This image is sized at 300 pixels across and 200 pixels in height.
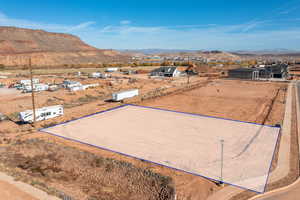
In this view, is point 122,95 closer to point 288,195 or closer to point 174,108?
point 174,108

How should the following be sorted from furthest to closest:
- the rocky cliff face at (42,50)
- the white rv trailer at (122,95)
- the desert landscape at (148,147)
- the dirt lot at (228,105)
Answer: the rocky cliff face at (42,50) → the white rv trailer at (122,95) → the dirt lot at (228,105) → the desert landscape at (148,147)

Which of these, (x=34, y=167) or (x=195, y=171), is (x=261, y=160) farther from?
(x=34, y=167)

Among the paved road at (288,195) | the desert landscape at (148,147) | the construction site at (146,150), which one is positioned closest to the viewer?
the paved road at (288,195)

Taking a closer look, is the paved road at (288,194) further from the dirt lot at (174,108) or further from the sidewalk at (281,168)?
the dirt lot at (174,108)

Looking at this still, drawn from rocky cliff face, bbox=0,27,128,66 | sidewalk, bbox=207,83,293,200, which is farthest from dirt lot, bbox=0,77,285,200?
rocky cliff face, bbox=0,27,128,66

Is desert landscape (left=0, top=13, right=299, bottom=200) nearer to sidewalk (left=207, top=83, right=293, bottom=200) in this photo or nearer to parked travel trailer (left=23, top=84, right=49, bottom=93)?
sidewalk (left=207, top=83, right=293, bottom=200)

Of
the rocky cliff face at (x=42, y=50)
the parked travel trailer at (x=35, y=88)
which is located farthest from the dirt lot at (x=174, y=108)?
the rocky cliff face at (x=42, y=50)

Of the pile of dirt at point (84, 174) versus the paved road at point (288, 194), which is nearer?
the paved road at point (288, 194)
